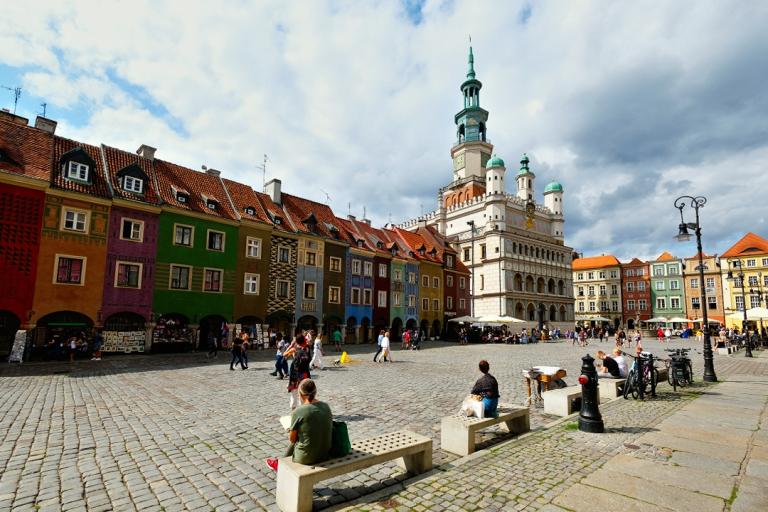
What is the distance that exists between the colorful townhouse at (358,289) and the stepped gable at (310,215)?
1.49m

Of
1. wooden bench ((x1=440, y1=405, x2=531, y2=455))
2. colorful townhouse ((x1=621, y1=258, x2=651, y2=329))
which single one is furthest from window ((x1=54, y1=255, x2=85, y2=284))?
colorful townhouse ((x1=621, y1=258, x2=651, y2=329))

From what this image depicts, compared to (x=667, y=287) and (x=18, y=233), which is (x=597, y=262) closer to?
(x=667, y=287)

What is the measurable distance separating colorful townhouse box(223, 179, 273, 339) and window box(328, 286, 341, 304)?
20.9ft

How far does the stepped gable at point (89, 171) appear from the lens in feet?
72.6

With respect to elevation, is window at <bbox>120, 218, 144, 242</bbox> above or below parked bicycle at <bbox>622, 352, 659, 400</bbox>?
above

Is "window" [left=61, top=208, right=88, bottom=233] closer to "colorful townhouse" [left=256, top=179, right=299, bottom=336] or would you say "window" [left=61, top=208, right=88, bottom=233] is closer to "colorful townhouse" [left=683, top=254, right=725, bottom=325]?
"colorful townhouse" [left=256, top=179, right=299, bottom=336]

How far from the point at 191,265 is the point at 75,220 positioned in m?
6.51

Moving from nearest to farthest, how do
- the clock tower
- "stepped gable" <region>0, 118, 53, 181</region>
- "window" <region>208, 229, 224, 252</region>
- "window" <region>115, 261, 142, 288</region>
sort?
"stepped gable" <region>0, 118, 53, 181</region>
"window" <region>115, 261, 142, 288</region>
"window" <region>208, 229, 224, 252</region>
the clock tower

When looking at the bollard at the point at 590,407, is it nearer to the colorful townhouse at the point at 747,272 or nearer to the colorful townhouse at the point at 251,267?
the colorful townhouse at the point at 251,267

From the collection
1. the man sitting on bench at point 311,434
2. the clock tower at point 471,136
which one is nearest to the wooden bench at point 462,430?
the man sitting on bench at point 311,434

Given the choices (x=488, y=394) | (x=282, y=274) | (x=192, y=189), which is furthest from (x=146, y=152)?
(x=488, y=394)

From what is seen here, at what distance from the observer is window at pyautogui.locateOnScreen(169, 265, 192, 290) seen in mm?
25384

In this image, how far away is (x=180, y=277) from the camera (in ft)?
84.5

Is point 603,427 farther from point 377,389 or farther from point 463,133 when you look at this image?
point 463,133
